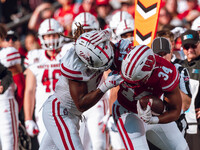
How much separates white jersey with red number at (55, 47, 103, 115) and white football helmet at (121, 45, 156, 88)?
1.21 ft

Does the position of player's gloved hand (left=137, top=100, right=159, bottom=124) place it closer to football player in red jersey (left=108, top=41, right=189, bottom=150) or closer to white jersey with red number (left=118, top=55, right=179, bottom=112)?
football player in red jersey (left=108, top=41, right=189, bottom=150)

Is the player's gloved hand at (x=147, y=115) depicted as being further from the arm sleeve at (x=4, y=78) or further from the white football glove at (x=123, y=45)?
the arm sleeve at (x=4, y=78)

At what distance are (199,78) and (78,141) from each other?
182 centimetres

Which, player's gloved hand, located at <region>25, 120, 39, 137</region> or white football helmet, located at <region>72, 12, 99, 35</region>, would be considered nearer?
player's gloved hand, located at <region>25, 120, 39, 137</region>

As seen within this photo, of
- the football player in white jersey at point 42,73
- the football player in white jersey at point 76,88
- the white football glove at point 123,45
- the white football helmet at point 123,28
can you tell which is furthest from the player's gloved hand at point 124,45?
the white football helmet at point 123,28

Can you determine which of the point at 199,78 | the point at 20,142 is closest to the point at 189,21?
the point at 199,78

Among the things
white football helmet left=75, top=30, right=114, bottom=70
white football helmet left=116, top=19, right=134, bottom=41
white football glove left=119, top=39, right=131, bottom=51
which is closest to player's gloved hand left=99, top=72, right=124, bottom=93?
white football helmet left=75, top=30, right=114, bottom=70

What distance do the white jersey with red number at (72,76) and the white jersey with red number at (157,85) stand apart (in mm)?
304

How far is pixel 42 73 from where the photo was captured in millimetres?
6012

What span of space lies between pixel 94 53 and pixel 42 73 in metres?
2.09

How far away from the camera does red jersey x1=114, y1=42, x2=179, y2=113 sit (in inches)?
162

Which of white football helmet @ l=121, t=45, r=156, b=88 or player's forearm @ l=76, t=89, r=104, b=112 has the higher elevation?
white football helmet @ l=121, t=45, r=156, b=88

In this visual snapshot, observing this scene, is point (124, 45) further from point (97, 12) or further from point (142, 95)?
point (97, 12)

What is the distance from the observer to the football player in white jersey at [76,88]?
406 cm
